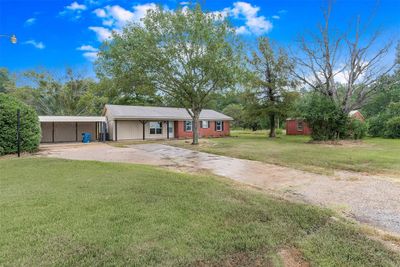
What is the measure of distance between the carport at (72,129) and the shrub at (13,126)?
7586 mm

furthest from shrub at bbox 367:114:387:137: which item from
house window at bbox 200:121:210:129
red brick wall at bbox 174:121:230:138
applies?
house window at bbox 200:121:210:129

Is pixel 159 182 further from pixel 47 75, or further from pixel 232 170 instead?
pixel 47 75

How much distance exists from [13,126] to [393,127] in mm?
30081

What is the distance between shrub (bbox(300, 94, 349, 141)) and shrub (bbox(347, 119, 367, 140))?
0.93m

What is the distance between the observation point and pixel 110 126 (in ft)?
73.7

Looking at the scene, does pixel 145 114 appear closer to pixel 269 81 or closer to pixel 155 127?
pixel 155 127

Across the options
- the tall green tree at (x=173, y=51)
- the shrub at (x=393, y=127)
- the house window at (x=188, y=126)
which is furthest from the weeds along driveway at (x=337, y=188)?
the shrub at (x=393, y=127)

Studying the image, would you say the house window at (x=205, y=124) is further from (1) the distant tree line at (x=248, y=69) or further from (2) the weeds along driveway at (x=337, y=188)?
(2) the weeds along driveway at (x=337, y=188)

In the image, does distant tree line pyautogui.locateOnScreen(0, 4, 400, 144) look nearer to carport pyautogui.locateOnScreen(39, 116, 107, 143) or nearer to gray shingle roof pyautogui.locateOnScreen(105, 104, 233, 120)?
gray shingle roof pyautogui.locateOnScreen(105, 104, 233, 120)

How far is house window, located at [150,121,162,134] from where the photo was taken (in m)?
23.5

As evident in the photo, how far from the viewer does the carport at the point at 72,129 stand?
68.8ft

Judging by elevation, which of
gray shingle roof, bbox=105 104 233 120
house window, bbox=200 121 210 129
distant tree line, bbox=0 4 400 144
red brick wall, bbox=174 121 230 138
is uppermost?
distant tree line, bbox=0 4 400 144

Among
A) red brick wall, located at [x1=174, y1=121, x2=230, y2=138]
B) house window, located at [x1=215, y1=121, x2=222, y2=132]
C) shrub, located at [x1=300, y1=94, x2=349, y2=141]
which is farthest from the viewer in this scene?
house window, located at [x1=215, y1=121, x2=222, y2=132]

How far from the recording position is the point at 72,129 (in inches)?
891
